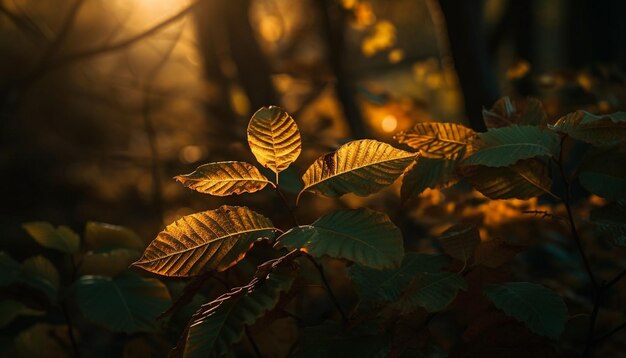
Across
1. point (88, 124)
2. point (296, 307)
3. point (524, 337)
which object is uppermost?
point (524, 337)

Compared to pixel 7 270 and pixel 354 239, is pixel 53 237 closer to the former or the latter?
pixel 7 270

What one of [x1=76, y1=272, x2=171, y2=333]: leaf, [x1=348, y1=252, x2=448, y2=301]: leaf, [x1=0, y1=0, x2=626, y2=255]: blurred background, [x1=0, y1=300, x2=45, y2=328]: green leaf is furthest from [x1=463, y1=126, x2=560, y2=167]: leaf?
[x1=0, y1=300, x2=45, y2=328]: green leaf

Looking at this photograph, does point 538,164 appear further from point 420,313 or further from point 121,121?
point 121,121

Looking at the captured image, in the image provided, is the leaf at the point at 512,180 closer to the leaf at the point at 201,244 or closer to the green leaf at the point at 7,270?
the leaf at the point at 201,244

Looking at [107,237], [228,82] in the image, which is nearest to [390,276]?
[107,237]

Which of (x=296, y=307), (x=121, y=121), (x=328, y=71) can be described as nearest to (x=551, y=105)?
(x=328, y=71)

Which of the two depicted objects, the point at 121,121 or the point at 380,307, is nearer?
the point at 380,307

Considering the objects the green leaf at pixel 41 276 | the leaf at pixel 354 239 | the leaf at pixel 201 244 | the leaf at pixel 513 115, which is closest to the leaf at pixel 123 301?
the green leaf at pixel 41 276
